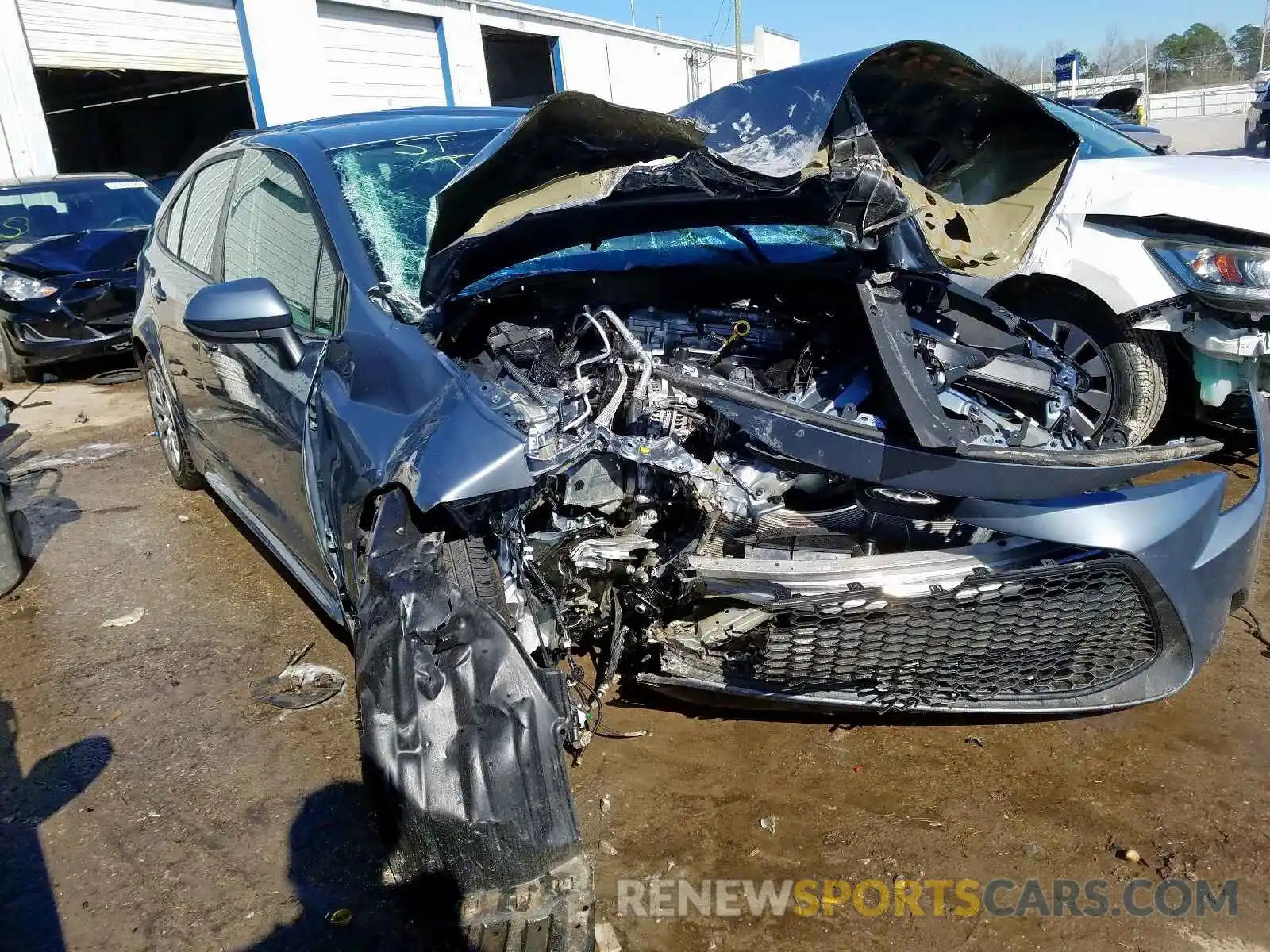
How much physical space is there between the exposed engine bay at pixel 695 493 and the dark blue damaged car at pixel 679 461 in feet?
0.04

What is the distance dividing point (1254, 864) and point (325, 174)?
3140 millimetres

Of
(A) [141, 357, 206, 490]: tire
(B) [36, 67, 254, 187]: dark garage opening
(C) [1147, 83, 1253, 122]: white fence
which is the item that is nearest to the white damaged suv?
(A) [141, 357, 206, 490]: tire

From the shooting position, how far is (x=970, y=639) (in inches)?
87.8

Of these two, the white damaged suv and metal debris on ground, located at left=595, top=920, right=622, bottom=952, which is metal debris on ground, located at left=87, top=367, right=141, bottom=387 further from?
metal debris on ground, located at left=595, top=920, right=622, bottom=952

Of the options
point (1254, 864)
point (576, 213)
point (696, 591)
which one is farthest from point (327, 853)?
point (1254, 864)

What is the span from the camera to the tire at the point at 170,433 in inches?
181

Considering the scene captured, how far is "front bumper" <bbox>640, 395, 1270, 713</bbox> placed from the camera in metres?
2.13

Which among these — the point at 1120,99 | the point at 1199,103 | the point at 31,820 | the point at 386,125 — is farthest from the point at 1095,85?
the point at 31,820

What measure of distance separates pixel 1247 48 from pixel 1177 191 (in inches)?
1954

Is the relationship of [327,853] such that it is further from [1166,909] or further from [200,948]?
[1166,909]

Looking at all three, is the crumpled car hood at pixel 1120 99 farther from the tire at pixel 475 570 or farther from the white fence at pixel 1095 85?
the white fence at pixel 1095 85

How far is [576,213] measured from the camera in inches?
99.2

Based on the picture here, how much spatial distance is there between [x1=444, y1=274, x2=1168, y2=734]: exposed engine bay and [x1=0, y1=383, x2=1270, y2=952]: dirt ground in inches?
12.7

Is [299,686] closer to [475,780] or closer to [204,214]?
[475,780]
